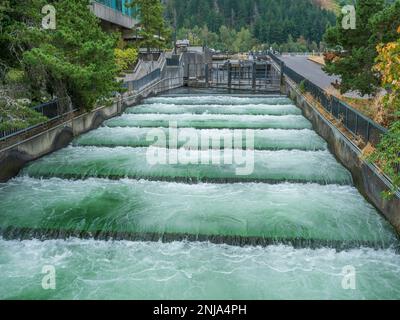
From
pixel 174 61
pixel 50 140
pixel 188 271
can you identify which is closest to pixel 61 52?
Result: pixel 50 140

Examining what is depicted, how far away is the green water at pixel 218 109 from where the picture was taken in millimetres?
27891

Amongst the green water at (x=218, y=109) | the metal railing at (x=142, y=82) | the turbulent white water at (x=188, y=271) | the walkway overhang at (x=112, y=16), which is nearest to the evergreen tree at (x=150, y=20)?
the walkway overhang at (x=112, y=16)

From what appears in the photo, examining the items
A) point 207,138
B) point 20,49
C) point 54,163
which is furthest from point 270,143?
point 20,49

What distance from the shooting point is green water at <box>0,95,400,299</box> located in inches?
368

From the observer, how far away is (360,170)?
46.9 ft

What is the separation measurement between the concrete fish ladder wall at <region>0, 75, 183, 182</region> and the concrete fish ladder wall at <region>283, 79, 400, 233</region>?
11.2 metres

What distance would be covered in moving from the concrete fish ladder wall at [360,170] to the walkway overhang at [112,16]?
25.4 metres

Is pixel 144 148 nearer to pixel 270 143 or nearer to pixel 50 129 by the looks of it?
pixel 50 129

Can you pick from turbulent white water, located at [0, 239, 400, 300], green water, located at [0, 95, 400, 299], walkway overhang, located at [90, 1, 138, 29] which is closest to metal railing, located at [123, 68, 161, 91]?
walkway overhang, located at [90, 1, 138, 29]

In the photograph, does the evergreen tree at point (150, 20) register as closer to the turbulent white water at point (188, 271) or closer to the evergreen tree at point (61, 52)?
the evergreen tree at point (61, 52)

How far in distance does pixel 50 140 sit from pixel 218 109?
42.7 ft

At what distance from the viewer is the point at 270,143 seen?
1967cm

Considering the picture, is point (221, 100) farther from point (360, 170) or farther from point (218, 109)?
point (360, 170)
